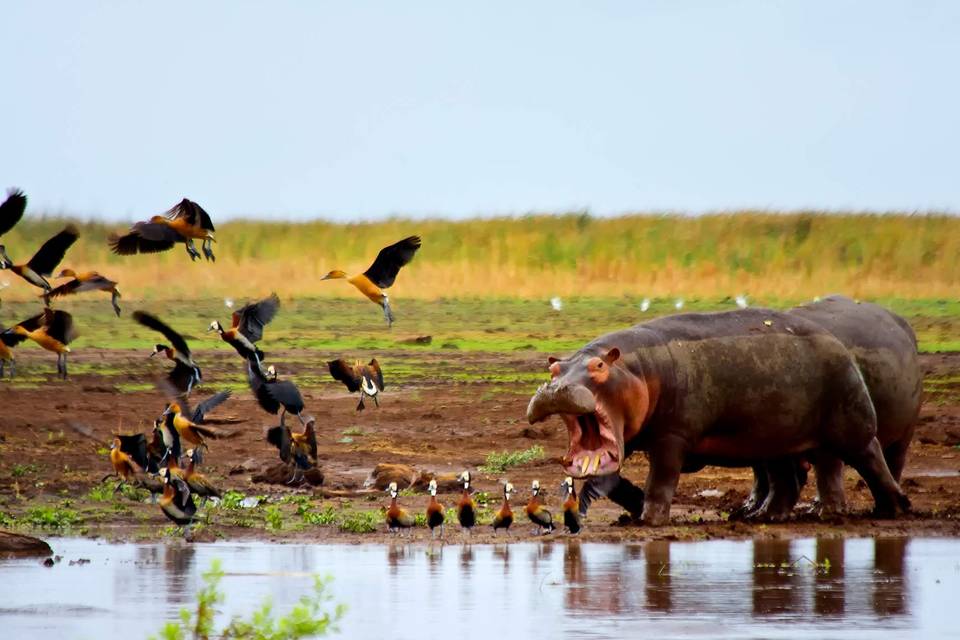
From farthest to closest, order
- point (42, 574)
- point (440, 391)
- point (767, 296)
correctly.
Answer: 1. point (767, 296)
2. point (440, 391)
3. point (42, 574)

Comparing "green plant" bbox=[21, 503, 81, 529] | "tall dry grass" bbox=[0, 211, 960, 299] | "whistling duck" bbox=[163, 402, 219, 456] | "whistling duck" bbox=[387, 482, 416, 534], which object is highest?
"tall dry grass" bbox=[0, 211, 960, 299]

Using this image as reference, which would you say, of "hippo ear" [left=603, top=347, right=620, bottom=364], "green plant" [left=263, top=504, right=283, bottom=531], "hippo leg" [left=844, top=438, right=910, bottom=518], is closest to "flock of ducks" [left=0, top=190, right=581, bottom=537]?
"green plant" [left=263, top=504, right=283, bottom=531]

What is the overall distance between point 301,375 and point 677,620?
20206mm

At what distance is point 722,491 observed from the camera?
19.6m

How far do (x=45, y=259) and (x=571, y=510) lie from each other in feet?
17.3

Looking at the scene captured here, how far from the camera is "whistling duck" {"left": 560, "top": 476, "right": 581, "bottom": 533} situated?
15.5 meters

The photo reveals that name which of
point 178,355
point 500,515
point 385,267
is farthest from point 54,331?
point 500,515

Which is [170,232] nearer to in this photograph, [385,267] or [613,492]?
[385,267]

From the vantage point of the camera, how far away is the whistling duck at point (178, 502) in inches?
619

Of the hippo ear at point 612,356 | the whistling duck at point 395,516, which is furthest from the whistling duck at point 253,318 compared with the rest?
the hippo ear at point 612,356

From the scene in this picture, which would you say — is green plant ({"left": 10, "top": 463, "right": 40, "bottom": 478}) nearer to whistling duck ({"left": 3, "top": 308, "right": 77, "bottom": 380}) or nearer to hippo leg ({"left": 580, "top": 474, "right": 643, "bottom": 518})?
whistling duck ({"left": 3, "top": 308, "right": 77, "bottom": 380})

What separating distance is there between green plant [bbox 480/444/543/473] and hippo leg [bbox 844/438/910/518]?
4.74 meters

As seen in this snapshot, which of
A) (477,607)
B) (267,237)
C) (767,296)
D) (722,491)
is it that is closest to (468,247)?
(267,237)

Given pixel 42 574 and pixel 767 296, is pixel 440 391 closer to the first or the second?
pixel 42 574
